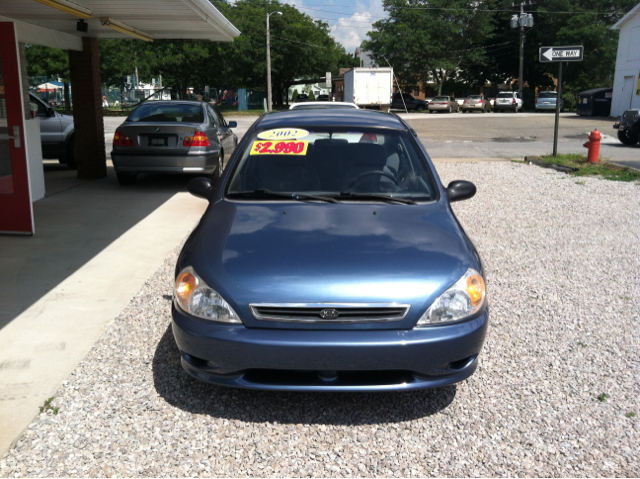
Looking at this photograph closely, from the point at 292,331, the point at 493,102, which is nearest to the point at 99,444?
the point at 292,331

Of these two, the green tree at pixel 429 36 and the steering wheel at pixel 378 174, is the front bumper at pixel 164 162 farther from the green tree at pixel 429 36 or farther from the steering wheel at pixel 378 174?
the green tree at pixel 429 36

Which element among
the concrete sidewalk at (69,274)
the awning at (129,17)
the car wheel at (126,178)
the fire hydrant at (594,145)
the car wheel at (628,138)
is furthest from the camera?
the car wheel at (628,138)

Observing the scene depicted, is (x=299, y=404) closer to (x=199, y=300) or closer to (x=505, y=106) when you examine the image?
(x=199, y=300)

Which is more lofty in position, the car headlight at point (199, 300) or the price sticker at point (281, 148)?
the price sticker at point (281, 148)

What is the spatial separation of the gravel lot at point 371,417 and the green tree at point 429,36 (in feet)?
177

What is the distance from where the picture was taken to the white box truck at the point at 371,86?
37.3 meters

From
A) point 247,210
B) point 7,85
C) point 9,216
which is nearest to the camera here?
point 247,210

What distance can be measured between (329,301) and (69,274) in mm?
3661

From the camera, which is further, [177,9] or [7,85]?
[177,9]

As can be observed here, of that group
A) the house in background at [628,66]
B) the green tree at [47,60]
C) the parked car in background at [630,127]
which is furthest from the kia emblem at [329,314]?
the green tree at [47,60]

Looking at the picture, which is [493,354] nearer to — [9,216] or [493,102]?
[9,216]

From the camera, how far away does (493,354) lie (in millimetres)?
4277

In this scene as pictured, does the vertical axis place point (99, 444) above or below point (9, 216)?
below

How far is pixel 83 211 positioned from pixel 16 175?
190cm
